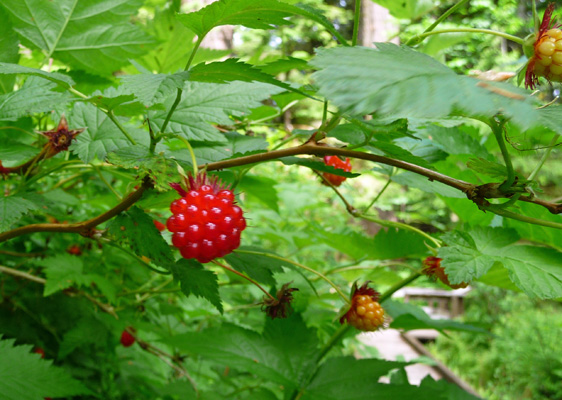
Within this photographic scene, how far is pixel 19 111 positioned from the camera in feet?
1.85

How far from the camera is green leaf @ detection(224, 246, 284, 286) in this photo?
679 millimetres

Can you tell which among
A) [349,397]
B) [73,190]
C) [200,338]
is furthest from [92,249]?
[349,397]

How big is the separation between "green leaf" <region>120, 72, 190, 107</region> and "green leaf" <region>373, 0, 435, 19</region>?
1.89 ft

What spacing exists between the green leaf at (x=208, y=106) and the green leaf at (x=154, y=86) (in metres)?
0.15

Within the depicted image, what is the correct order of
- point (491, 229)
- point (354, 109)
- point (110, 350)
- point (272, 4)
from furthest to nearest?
point (110, 350)
point (491, 229)
point (272, 4)
point (354, 109)

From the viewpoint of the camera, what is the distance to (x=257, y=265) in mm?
706

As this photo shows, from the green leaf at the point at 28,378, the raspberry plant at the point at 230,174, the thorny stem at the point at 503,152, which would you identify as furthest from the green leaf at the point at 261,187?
the thorny stem at the point at 503,152

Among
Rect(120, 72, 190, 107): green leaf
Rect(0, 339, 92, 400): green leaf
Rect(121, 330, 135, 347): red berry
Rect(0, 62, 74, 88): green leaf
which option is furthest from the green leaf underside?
Rect(121, 330, 135, 347): red berry

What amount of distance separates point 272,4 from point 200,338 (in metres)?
0.61

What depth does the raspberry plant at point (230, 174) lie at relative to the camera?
1.50 feet

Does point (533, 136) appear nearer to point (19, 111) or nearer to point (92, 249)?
point (19, 111)

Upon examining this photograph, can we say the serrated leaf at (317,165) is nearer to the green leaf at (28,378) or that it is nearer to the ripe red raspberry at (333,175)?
the ripe red raspberry at (333,175)

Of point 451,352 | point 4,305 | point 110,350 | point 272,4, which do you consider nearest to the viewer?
point 272,4

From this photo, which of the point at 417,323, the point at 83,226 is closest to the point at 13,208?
the point at 83,226
